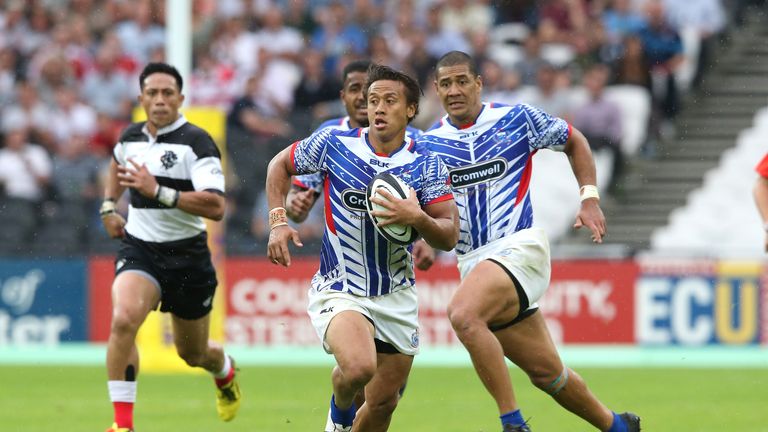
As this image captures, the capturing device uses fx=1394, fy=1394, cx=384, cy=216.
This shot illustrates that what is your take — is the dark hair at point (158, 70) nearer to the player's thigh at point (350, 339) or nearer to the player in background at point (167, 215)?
the player in background at point (167, 215)

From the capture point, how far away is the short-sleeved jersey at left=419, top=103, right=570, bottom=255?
8641 mm

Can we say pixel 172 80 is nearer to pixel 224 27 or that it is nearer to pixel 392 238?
pixel 392 238

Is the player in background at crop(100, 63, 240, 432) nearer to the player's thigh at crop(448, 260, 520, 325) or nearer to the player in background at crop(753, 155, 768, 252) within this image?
the player's thigh at crop(448, 260, 520, 325)

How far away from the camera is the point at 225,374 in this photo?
433 inches

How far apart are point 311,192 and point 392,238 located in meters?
1.81

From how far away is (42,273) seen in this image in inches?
732

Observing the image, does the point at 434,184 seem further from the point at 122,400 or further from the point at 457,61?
the point at 122,400

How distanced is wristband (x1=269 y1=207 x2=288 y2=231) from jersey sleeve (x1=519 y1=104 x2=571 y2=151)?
1.73 metres

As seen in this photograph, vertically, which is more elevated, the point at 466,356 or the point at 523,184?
the point at 523,184

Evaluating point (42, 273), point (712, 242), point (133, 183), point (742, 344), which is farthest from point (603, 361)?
point (133, 183)

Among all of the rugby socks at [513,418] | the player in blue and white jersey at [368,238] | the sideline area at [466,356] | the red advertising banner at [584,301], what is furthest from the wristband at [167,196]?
the red advertising banner at [584,301]

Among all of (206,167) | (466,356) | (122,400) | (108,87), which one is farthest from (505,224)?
(108,87)

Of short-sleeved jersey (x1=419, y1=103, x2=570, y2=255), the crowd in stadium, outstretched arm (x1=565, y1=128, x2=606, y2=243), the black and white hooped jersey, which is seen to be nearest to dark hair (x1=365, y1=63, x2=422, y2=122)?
short-sleeved jersey (x1=419, y1=103, x2=570, y2=255)

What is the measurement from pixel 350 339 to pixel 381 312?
1.27 feet
